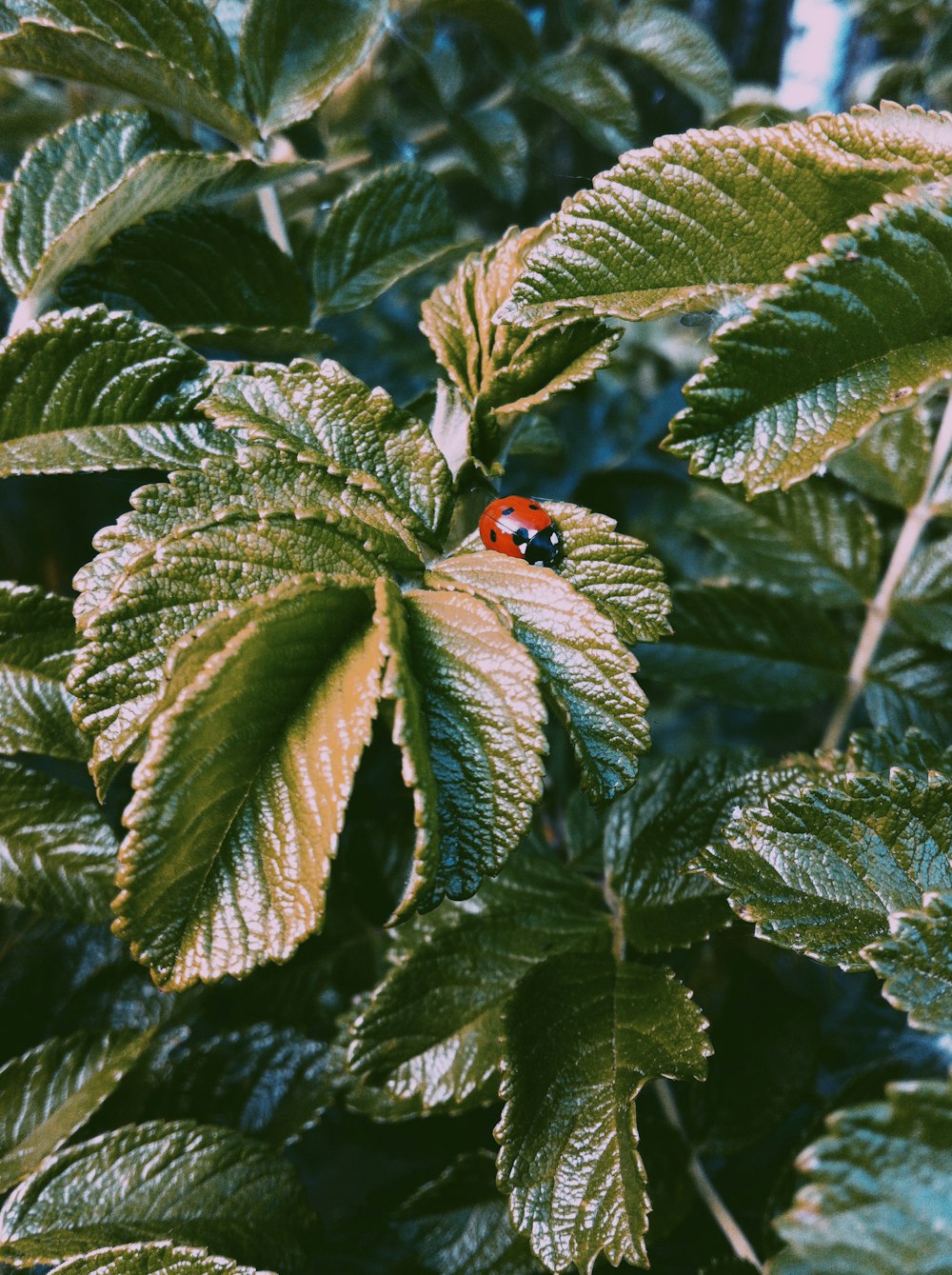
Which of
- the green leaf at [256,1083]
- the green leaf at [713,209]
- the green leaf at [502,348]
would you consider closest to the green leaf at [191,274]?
the green leaf at [502,348]

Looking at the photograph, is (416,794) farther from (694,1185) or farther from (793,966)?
(793,966)

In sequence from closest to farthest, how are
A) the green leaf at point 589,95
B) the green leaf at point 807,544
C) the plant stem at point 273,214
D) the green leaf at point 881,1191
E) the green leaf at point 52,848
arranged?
the green leaf at point 881,1191
the green leaf at point 52,848
the plant stem at point 273,214
the green leaf at point 807,544
the green leaf at point 589,95

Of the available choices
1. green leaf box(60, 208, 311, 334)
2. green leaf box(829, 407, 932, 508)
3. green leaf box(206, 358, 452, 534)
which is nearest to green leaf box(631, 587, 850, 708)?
green leaf box(829, 407, 932, 508)

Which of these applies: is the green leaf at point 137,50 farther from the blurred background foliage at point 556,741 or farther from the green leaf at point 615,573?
the green leaf at point 615,573

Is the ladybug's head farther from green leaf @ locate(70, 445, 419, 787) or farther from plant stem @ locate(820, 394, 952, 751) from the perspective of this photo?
plant stem @ locate(820, 394, 952, 751)

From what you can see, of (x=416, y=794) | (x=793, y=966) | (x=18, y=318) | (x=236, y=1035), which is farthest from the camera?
(x=793, y=966)

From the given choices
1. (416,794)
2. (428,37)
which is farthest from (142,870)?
(428,37)
